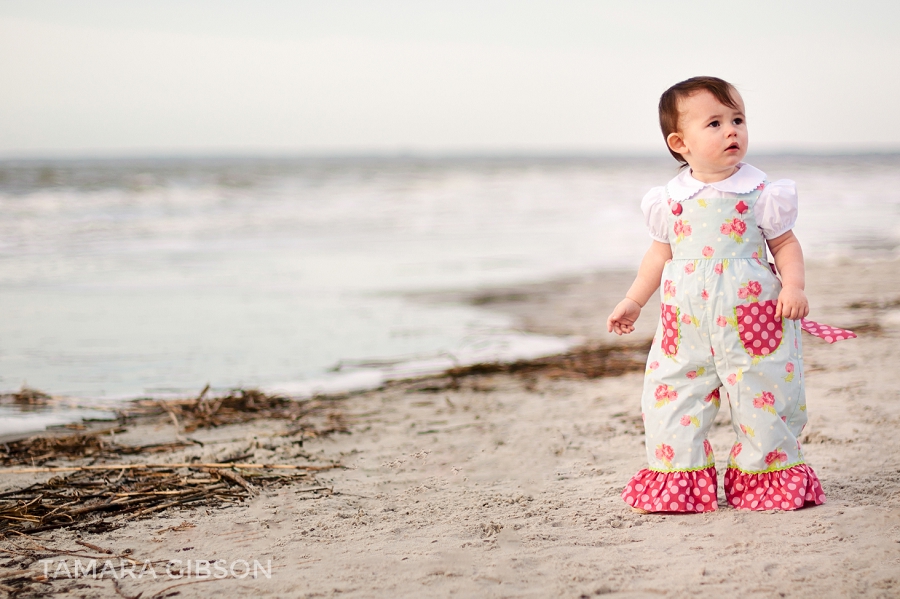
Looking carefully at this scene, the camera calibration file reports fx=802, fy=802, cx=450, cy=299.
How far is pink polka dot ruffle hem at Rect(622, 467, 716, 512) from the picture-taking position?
97.6 inches

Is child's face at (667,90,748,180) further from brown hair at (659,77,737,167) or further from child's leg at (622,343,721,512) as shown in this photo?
child's leg at (622,343,721,512)

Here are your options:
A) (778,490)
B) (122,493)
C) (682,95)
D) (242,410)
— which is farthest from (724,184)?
(242,410)

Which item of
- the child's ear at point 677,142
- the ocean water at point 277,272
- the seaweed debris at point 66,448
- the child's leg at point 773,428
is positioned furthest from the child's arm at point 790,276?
the ocean water at point 277,272

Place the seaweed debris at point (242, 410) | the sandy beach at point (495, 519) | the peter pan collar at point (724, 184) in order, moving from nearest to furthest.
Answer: the sandy beach at point (495, 519), the peter pan collar at point (724, 184), the seaweed debris at point (242, 410)

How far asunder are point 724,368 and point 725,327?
0.43 feet

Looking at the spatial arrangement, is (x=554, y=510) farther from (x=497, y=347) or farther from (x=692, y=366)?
(x=497, y=347)

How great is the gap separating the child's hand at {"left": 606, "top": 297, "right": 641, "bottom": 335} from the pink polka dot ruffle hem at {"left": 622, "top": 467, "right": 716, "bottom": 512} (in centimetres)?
49

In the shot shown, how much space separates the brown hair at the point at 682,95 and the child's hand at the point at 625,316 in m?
0.49

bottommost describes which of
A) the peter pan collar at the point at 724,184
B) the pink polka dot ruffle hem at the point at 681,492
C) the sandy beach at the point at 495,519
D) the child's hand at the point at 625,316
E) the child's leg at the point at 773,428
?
the sandy beach at the point at 495,519

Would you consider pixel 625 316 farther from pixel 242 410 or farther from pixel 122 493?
pixel 242 410

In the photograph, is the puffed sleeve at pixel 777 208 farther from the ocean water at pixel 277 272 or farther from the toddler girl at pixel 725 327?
the ocean water at pixel 277 272

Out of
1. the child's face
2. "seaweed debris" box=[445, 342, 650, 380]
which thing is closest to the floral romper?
the child's face

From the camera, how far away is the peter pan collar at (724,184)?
2461 millimetres

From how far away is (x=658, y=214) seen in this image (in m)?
2.58
